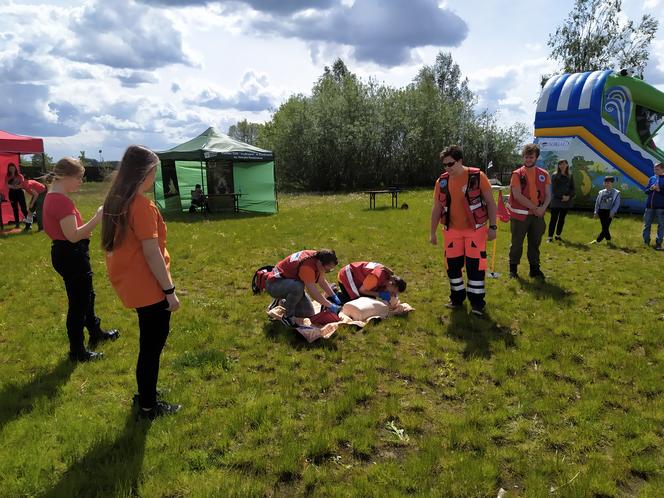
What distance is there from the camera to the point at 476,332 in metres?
5.40

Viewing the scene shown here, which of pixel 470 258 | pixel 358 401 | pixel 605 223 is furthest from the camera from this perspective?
pixel 605 223

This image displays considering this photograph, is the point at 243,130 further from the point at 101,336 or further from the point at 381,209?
the point at 101,336

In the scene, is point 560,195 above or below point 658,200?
above

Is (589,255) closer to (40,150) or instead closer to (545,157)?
(545,157)

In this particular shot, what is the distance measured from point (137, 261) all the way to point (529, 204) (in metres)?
→ 6.17

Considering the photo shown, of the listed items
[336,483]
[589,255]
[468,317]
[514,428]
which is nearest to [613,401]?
[514,428]

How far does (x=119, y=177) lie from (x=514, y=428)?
340cm

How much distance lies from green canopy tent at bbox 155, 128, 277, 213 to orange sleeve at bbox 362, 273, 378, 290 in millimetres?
12054

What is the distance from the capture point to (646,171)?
13.5 metres

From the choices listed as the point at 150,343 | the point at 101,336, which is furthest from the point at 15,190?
the point at 150,343

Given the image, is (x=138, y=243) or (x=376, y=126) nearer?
(x=138, y=243)

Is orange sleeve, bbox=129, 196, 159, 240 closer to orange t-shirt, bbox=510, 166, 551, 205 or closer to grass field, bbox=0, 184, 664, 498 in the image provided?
grass field, bbox=0, 184, 664, 498

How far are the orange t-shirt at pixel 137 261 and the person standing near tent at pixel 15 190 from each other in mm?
12543

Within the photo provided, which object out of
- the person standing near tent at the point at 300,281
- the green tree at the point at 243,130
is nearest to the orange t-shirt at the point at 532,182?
the person standing near tent at the point at 300,281
